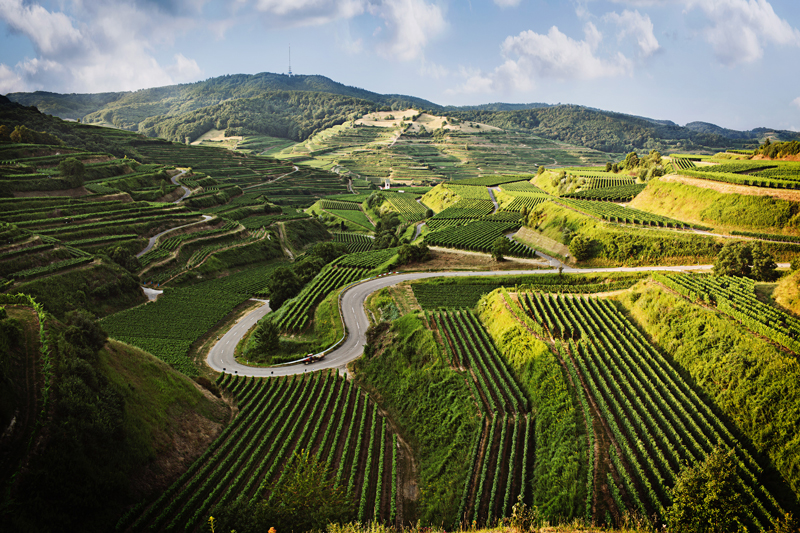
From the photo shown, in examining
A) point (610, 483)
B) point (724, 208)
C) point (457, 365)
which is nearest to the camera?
point (610, 483)

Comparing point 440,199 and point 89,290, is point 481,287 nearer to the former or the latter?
point 89,290

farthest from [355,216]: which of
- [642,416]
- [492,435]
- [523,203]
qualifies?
[642,416]

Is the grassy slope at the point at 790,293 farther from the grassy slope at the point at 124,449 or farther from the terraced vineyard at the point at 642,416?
the grassy slope at the point at 124,449

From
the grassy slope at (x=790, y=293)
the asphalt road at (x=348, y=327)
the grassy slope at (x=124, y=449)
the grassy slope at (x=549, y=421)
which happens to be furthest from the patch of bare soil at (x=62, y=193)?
the grassy slope at (x=790, y=293)

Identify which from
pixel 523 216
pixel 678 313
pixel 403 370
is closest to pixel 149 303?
pixel 403 370

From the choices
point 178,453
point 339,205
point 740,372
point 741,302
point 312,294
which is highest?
point 339,205

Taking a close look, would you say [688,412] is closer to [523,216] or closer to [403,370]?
[403,370]
